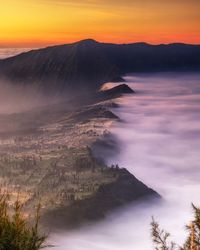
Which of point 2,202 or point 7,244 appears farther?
point 2,202

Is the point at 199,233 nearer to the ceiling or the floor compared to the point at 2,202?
nearer to the floor

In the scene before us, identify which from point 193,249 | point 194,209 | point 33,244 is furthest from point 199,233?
point 33,244

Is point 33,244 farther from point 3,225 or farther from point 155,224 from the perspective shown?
point 155,224

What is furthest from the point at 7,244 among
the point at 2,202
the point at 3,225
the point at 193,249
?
the point at 193,249

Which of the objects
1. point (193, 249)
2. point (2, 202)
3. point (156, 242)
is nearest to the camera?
point (193, 249)

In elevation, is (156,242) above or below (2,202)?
below

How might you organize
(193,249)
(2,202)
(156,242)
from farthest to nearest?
(156,242), (2,202), (193,249)

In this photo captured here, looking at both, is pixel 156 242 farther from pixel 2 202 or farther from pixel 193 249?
pixel 2 202

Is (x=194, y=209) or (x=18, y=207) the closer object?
(x=18, y=207)
